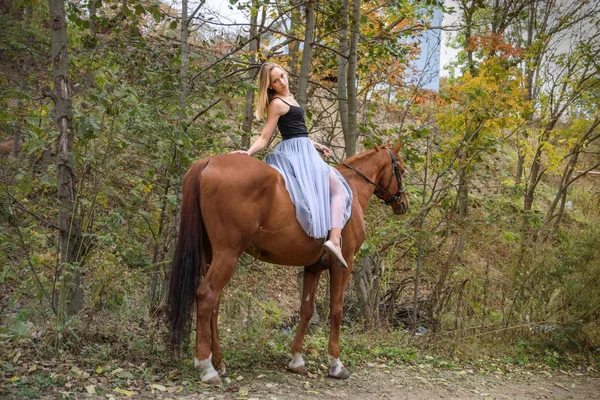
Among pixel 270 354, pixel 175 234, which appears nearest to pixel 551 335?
pixel 270 354

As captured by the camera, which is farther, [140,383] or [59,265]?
[59,265]

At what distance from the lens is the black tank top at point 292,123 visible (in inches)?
210

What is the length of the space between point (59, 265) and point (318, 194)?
2434 mm

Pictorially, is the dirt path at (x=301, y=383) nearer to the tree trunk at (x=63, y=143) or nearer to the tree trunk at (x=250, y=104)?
the tree trunk at (x=63, y=143)

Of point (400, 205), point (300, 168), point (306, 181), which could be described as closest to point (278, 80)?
point (300, 168)

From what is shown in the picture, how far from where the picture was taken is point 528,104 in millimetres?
11008

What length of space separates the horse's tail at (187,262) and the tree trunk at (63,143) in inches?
39.3

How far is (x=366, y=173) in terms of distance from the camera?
6156 millimetres

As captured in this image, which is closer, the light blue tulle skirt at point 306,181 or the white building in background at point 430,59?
the light blue tulle skirt at point 306,181

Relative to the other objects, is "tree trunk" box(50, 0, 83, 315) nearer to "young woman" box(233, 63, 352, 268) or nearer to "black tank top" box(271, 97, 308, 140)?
"young woman" box(233, 63, 352, 268)

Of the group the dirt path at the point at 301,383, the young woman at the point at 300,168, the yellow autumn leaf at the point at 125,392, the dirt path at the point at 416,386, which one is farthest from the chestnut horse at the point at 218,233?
the yellow autumn leaf at the point at 125,392

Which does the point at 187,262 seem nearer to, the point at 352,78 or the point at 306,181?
the point at 306,181

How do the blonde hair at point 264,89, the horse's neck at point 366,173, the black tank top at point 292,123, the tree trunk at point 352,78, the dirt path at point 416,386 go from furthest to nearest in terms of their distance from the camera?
the tree trunk at point 352,78 → the horse's neck at point 366,173 → the black tank top at point 292,123 → the blonde hair at point 264,89 → the dirt path at point 416,386

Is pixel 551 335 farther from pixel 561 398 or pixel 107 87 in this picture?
pixel 107 87
